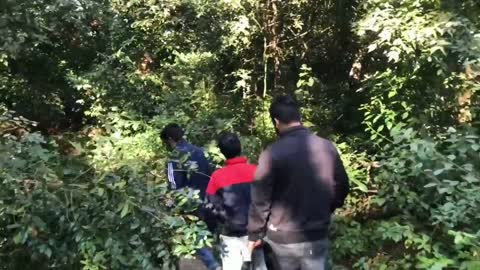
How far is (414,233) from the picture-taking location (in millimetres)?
4801

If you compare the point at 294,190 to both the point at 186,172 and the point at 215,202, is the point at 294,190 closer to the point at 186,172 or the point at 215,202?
the point at 215,202

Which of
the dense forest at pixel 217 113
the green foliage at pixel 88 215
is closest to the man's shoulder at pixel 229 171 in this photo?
Answer: the dense forest at pixel 217 113

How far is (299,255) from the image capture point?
3559mm

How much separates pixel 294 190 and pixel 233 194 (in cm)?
125

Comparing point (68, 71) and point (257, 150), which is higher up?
point (68, 71)

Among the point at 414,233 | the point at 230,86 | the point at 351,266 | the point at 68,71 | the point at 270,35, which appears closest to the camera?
the point at 414,233

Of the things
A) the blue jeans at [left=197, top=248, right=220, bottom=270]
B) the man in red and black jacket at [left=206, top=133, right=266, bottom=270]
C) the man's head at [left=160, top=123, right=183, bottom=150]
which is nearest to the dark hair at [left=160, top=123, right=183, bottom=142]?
the man's head at [left=160, top=123, right=183, bottom=150]

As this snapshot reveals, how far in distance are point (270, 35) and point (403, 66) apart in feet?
10.4

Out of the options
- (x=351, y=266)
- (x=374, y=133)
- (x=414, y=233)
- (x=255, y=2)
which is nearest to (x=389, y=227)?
(x=414, y=233)

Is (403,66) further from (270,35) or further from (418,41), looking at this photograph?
(270,35)

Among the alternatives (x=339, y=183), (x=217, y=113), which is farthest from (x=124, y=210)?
(x=217, y=113)

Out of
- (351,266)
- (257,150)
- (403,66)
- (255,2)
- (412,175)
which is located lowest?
(351,266)

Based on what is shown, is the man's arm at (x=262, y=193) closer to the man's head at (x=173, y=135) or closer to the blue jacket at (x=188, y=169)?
the blue jacket at (x=188, y=169)

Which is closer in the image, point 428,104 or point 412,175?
point 412,175
